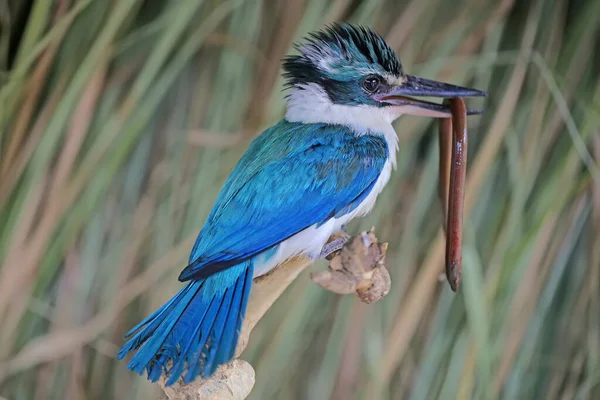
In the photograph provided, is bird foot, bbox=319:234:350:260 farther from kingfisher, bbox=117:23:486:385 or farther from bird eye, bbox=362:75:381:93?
bird eye, bbox=362:75:381:93

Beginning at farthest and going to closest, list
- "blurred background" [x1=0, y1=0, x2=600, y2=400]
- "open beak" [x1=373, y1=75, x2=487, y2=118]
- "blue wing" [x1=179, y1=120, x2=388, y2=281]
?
"blurred background" [x1=0, y1=0, x2=600, y2=400], "open beak" [x1=373, y1=75, x2=487, y2=118], "blue wing" [x1=179, y1=120, x2=388, y2=281]

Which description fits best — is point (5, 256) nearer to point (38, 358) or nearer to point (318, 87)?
point (38, 358)

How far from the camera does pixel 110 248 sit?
51.1 inches

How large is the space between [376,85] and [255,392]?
0.69 meters

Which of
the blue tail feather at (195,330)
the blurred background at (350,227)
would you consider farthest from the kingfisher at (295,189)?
the blurred background at (350,227)

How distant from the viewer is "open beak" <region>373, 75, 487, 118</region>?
2.85 feet

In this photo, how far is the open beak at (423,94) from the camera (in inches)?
34.2

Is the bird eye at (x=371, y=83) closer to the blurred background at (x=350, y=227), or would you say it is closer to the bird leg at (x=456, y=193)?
the bird leg at (x=456, y=193)

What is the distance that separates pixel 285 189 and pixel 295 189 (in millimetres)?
13

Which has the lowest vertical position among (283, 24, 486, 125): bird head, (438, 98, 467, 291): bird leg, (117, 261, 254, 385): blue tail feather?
(117, 261, 254, 385): blue tail feather

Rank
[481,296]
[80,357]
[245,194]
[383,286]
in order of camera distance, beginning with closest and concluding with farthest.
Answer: [383,286]
[245,194]
[481,296]
[80,357]

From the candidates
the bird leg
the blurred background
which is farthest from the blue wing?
the blurred background

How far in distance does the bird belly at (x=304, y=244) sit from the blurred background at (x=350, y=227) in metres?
0.38

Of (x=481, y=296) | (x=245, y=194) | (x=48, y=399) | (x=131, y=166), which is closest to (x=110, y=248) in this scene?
(x=131, y=166)
